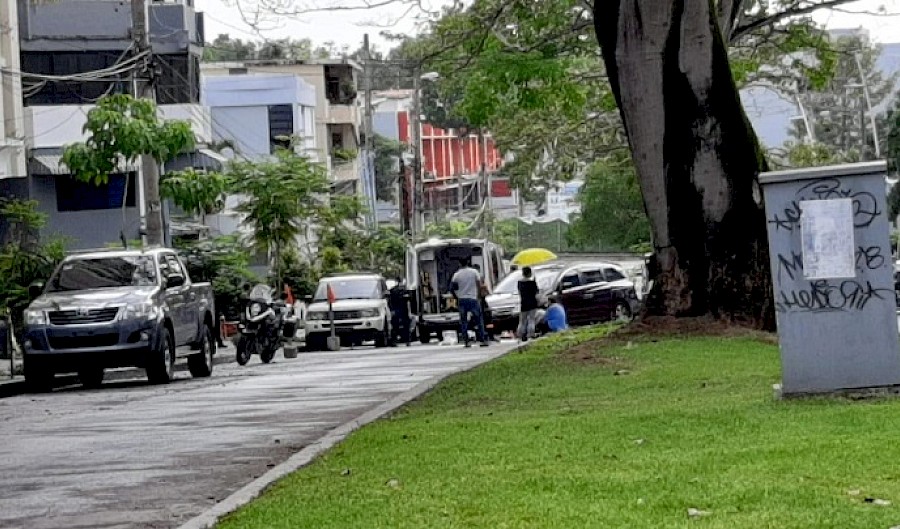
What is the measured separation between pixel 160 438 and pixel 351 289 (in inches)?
1120

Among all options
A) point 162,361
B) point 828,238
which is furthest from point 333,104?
point 828,238

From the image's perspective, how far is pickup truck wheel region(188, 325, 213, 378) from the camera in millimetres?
26156

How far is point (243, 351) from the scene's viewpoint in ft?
103

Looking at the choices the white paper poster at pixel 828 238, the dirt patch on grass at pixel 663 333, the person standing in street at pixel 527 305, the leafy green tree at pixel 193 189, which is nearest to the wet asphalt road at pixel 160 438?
the dirt patch on grass at pixel 663 333

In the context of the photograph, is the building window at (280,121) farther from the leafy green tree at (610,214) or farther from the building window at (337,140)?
the leafy green tree at (610,214)

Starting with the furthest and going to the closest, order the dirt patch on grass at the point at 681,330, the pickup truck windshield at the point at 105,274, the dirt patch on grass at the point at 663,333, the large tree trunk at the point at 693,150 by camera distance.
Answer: the pickup truck windshield at the point at 105,274, the large tree trunk at the point at 693,150, the dirt patch on grass at the point at 681,330, the dirt patch on grass at the point at 663,333

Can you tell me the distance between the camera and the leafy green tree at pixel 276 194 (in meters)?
49.9

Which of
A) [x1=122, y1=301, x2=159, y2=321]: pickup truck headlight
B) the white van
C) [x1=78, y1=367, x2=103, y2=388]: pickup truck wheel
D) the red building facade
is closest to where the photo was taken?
[x1=122, y1=301, x2=159, y2=321]: pickup truck headlight

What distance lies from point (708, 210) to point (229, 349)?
20.0 meters

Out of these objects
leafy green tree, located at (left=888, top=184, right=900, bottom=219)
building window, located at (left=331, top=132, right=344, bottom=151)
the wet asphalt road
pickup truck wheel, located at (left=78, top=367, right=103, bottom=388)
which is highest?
building window, located at (left=331, top=132, right=344, bottom=151)

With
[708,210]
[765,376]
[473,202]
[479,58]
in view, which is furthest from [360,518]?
[473,202]

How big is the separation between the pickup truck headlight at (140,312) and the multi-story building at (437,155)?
67.7m

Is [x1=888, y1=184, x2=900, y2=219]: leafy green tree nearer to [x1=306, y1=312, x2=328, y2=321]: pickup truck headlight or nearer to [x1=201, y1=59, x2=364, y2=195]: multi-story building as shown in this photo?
[x1=201, y1=59, x2=364, y2=195]: multi-story building

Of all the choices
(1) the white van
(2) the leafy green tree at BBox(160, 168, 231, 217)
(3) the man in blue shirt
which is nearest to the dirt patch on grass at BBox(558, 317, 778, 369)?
(3) the man in blue shirt
